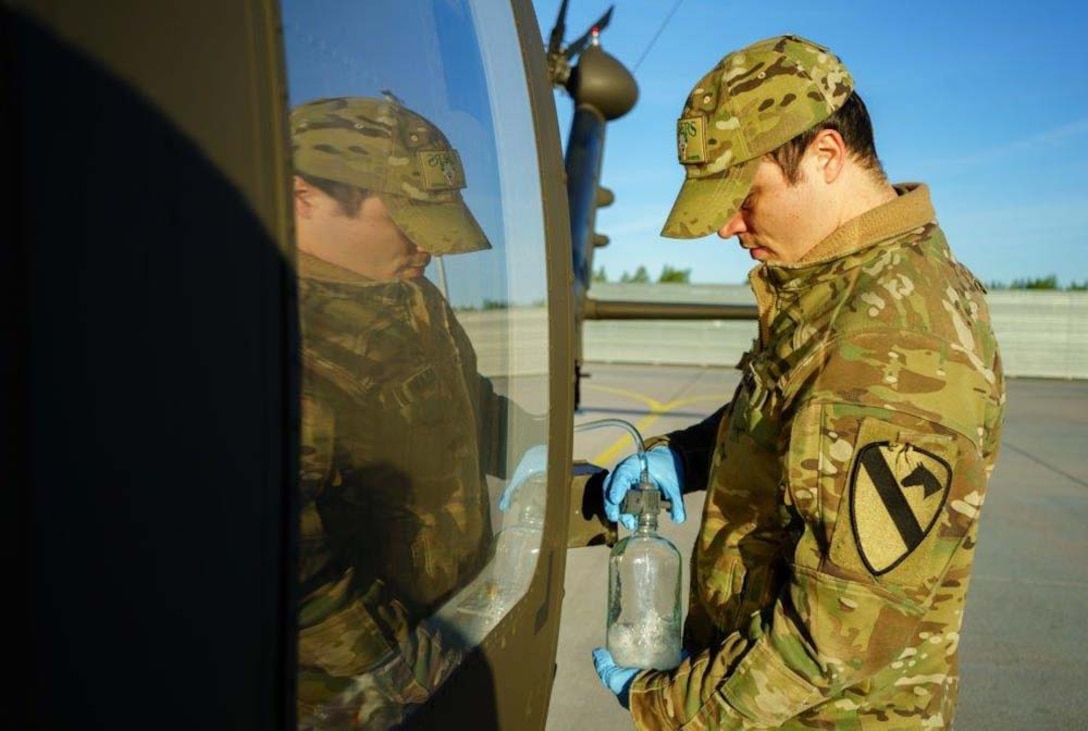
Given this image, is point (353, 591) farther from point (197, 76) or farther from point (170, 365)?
point (197, 76)

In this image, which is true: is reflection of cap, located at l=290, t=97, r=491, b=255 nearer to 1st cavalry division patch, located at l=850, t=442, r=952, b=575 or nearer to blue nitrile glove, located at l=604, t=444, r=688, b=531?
1st cavalry division patch, located at l=850, t=442, r=952, b=575

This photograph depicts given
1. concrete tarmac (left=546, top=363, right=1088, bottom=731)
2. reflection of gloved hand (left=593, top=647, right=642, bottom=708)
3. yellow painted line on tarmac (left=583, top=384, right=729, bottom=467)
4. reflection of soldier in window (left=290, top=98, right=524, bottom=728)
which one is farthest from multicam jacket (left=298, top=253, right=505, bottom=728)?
yellow painted line on tarmac (left=583, top=384, right=729, bottom=467)

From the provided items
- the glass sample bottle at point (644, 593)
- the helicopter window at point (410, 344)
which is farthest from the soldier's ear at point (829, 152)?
the glass sample bottle at point (644, 593)

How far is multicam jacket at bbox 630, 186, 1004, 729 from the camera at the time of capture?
145 cm

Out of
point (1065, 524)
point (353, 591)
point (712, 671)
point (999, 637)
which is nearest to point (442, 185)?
point (353, 591)

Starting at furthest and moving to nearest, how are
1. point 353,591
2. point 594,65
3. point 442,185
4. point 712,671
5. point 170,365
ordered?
point 594,65, point 712,671, point 442,185, point 353,591, point 170,365

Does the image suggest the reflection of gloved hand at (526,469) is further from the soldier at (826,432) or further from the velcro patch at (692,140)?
the velcro patch at (692,140)

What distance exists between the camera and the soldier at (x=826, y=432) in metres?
1.46

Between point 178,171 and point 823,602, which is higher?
point 178,171

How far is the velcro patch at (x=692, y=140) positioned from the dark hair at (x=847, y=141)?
0.42ft

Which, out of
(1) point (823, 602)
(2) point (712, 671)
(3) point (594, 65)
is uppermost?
(3) point (594, 65)

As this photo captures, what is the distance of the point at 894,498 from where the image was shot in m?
1.44

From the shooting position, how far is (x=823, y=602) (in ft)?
4.84

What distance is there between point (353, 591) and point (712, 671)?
746 millimetres
